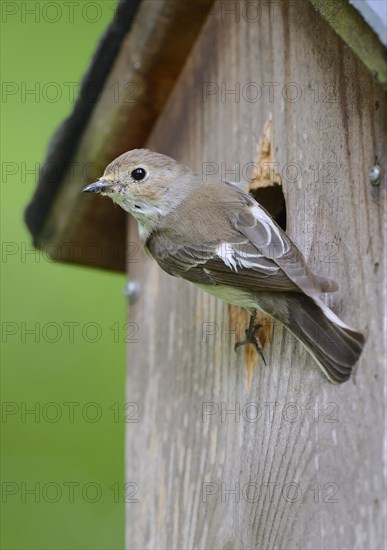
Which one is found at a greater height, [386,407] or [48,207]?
[48,207]

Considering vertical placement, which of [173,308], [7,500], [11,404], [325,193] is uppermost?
[325,193]

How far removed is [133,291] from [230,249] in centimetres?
128

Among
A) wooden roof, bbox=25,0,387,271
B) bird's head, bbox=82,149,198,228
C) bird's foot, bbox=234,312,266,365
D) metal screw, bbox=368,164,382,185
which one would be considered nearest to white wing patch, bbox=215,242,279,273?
bird's foot, bbox=234,312,266,365

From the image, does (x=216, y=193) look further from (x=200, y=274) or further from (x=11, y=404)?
(x=11, y=404)

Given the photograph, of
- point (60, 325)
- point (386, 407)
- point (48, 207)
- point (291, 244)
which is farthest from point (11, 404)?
point (386, 407)

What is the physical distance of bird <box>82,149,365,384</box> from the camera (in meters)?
2.59

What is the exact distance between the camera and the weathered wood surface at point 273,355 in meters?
2.54

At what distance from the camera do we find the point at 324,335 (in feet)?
8.48

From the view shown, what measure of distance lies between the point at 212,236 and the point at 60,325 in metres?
2.57

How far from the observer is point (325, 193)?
2828mm

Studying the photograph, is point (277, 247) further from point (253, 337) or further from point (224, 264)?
point (253, 337)

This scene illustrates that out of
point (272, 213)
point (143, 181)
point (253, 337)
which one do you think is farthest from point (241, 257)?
point (143, 181)

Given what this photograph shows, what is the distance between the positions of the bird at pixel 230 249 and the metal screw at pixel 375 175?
28 cm

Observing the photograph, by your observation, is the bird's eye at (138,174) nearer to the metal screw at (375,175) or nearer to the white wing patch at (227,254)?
the white wing patch at (227,254)
